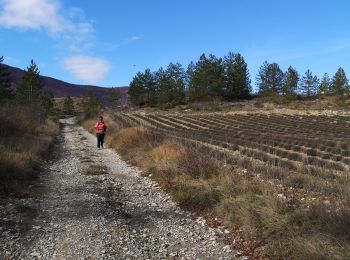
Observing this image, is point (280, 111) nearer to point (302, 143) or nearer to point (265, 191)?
point (302, 143)

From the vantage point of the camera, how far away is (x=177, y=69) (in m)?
115

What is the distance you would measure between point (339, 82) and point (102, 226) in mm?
105290

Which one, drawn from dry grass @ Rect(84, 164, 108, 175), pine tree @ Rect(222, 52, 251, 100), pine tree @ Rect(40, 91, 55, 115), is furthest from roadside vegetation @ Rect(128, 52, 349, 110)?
dry grass @ Rect(84, 164, 108, 175)

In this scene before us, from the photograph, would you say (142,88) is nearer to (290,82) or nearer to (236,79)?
(236,79)

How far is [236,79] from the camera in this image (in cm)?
10056

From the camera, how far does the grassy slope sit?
5.84 metres

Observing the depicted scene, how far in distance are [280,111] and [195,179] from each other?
213ft

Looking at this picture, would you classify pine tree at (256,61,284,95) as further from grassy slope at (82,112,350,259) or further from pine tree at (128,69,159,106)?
grassy slope at (82,112,350,259)

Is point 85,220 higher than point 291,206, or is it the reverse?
point 291,206

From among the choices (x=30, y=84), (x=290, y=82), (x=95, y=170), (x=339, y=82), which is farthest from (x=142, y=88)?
(x=95, y=170)

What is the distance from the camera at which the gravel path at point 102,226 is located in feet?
20.6

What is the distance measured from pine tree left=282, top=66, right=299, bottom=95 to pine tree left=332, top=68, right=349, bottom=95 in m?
8.62

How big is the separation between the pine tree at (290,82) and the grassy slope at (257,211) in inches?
3772

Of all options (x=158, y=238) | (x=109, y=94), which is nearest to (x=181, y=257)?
(x=158, y=238)
